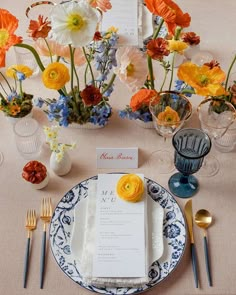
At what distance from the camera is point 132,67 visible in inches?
39.4

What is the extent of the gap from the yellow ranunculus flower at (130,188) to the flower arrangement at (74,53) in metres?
0.21

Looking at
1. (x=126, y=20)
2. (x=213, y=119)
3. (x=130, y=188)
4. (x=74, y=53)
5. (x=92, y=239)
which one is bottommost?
(x=92, y=239)

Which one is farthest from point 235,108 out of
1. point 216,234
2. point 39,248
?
point 39,248

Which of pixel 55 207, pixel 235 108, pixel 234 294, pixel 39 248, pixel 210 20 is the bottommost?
pixel 234 294

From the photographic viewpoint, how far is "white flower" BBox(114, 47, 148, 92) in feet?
3.27

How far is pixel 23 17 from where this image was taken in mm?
1473

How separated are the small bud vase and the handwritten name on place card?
0.27ft

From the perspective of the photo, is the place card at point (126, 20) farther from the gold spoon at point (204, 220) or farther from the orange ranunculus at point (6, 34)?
the gold spoon at point (204, 220)

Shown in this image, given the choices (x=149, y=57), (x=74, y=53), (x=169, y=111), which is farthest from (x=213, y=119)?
(x=74, y=53)

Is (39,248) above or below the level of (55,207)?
below

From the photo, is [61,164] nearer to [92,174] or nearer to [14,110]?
[92,174]

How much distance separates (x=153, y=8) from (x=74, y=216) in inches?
20.3

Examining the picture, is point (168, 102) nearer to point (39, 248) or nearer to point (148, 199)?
point (148, 199)

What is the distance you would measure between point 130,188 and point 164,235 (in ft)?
0.45
